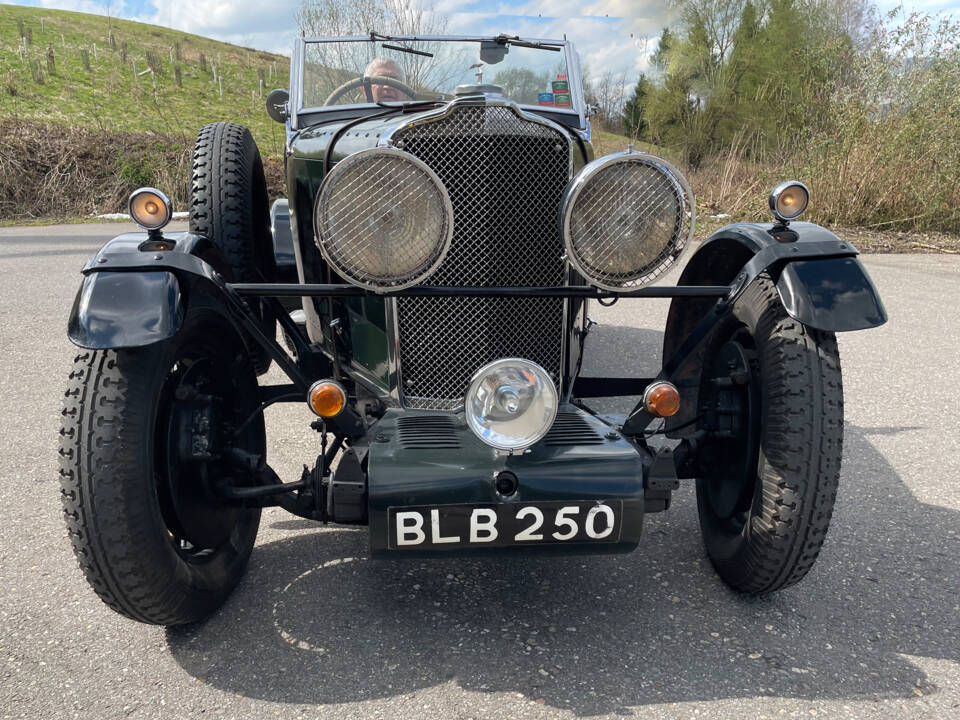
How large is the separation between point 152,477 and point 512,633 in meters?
1.06

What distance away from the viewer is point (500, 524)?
1.88 metres

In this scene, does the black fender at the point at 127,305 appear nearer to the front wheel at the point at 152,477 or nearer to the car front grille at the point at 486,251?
the front wheel at the point at 152,477

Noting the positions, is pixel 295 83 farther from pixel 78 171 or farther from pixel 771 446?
pixel 78 171

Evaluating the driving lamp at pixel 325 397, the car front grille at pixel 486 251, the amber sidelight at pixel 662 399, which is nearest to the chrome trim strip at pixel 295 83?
the car front grille at pixel 486 251

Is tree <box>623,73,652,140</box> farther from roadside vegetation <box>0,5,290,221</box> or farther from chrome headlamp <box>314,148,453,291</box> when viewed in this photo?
chrome headlamp <box>314,148,453,291</box>

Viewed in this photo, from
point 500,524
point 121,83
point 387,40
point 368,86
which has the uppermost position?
point 121,83

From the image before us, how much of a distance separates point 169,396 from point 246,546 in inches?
22.3

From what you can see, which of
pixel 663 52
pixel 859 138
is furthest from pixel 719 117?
pixel 859 138

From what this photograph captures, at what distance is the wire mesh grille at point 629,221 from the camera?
1982mm

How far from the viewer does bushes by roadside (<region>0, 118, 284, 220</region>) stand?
13578 mm

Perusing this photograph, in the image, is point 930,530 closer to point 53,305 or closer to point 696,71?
point 53,305

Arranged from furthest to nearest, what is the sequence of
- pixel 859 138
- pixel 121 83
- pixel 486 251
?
pixel 121 83 → pixel 859 138 → pixel 486 251

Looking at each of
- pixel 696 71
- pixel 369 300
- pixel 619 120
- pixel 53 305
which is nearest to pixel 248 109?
pixel 696 71

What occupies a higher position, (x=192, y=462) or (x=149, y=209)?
(x=149, y=209)
